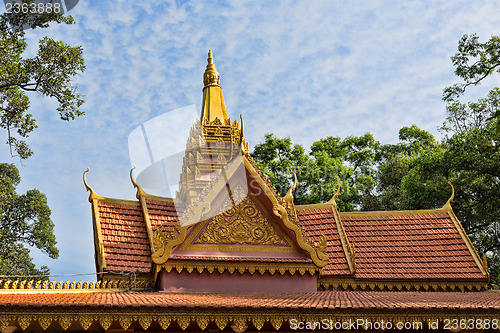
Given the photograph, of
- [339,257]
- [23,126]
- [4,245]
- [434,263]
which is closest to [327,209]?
[339,257]

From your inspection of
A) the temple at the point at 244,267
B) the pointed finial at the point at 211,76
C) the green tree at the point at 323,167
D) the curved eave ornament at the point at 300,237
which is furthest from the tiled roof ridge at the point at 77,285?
the green tree at the point at 323,167

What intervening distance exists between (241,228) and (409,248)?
445 cm

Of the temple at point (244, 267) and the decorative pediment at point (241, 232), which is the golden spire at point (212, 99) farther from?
the decorative pediment at point (241, 232)

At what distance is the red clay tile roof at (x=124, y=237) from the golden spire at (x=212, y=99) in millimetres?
3291

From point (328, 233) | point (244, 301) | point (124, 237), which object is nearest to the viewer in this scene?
point (244, 301)

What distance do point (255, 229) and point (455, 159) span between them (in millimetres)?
12603

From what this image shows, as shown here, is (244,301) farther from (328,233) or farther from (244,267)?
(328,233)

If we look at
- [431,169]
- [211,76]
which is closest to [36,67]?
[211,76]

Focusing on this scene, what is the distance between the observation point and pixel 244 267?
447 inches

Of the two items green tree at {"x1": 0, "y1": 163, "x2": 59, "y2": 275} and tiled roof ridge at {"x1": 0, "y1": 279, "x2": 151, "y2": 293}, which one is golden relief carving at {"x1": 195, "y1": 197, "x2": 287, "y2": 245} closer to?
tiled roof ridge at {"x1": 0, "y1": 279, "x2": 151, "y2": 293}

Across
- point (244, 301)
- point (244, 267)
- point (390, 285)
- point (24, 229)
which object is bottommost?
point (244, 301)

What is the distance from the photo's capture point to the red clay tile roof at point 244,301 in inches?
335

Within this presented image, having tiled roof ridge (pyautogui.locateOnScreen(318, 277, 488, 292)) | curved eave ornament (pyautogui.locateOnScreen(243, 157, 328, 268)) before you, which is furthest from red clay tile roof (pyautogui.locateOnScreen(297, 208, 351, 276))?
curved eave ornament (pyautogui.locateOnScreen(243, 157, 328, 268))

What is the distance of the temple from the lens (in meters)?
8.67
